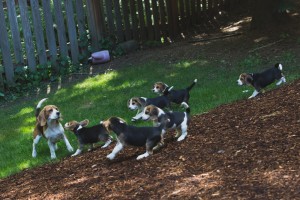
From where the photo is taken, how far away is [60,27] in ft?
45.6

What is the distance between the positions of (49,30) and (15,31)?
93 cm

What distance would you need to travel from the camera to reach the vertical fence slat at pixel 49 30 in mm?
13656

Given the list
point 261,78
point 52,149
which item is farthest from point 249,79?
point 52,149

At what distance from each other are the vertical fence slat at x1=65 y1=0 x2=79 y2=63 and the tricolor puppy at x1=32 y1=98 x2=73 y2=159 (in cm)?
596

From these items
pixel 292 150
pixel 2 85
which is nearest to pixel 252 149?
pixel 292 150

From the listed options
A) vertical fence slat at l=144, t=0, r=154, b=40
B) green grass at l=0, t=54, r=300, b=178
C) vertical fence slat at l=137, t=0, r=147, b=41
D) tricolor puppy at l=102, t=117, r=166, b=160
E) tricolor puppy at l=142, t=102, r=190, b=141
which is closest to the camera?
tricolor puppy at l=102, t=117, r=166, b=160

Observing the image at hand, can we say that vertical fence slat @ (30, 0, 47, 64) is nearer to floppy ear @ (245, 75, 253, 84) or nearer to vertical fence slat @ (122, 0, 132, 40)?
vertical fence slat @ (122, 0, 132, 40)

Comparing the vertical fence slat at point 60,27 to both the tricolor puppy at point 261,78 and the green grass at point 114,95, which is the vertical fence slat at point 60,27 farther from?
the tricolor puppy at point 261,78

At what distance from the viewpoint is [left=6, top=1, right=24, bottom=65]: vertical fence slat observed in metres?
13.0

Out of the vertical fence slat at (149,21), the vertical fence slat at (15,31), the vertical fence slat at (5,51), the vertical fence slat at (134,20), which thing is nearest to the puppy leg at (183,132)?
the vertical fence slat at (5,51)

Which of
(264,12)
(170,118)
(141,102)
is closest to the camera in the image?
(170,118)

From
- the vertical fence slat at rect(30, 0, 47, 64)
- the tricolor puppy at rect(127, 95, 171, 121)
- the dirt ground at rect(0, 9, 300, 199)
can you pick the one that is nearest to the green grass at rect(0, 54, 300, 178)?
the tricolor puppy at rect(127, 95, 171, 121)

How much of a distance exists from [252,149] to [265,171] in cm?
78

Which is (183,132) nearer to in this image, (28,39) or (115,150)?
(115,150)
